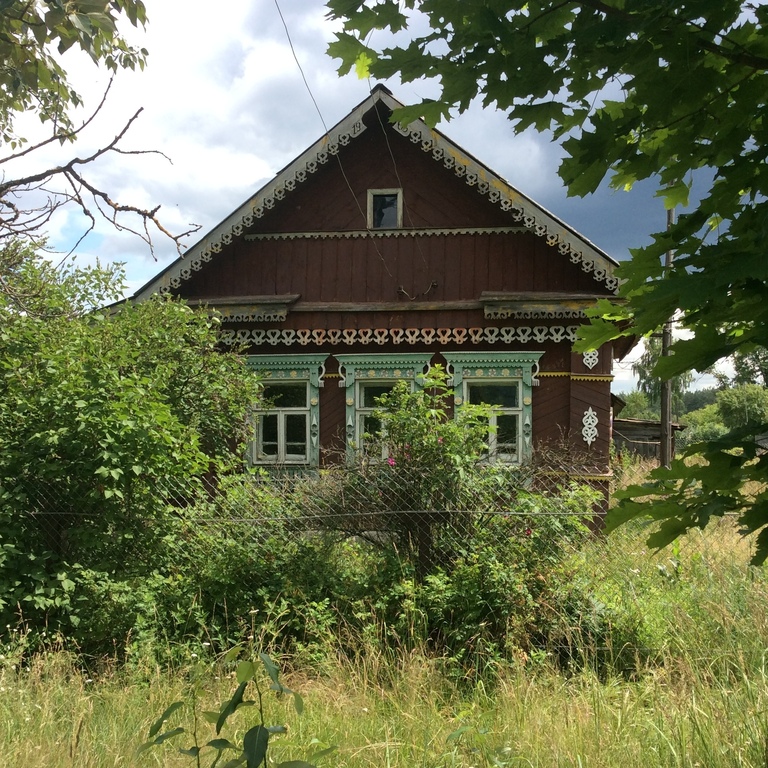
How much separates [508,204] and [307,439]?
16.0ft

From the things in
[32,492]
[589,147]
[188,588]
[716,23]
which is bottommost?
[188,588]

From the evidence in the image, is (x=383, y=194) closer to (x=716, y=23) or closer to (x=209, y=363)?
(x=209, y=363)

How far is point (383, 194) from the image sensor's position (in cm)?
1134

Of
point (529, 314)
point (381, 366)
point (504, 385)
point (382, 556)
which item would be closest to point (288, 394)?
point (381, 366)

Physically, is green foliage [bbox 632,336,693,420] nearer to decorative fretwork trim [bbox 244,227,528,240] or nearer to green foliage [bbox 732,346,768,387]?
green foliage [bbox 732,346,768,387]

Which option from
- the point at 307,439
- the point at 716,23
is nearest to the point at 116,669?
the point at 716,23

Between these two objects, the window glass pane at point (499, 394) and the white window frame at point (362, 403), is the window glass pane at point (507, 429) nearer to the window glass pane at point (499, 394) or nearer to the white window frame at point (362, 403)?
the window glass pane at point (499, 394)

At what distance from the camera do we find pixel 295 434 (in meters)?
11.4

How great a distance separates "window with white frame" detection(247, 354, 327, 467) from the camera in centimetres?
1119

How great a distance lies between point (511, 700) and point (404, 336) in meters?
7.56

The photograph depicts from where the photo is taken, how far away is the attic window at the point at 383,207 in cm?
1126

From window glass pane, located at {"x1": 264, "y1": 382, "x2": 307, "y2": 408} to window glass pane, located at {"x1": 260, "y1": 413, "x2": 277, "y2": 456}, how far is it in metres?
0.28

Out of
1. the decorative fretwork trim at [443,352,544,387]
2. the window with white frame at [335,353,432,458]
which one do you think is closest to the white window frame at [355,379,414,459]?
the window with white frame at [335,353,432,458]

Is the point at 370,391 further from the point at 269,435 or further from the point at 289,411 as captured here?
the point at 269,435
